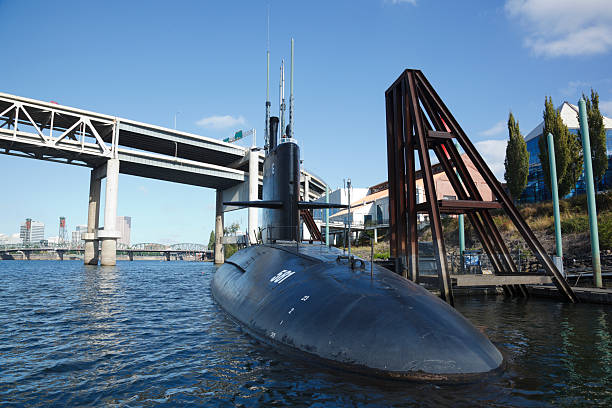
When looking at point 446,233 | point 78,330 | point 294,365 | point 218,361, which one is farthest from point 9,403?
point 446,233

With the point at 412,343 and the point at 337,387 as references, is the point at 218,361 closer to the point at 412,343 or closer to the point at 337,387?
the point at 337,387

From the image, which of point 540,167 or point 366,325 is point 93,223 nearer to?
point 366,325

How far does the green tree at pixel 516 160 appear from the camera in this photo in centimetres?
4206

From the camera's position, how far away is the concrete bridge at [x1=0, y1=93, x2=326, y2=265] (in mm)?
40250

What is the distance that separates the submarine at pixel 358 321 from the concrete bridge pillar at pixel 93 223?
132 feet

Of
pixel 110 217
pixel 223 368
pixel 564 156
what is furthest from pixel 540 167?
pixel 223 368

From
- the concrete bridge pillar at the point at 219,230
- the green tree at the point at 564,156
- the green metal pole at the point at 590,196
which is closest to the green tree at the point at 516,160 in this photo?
the green tree at the point at 564,156

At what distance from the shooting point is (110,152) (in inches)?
1695

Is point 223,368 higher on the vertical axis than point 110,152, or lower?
lower

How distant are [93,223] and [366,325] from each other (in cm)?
4674

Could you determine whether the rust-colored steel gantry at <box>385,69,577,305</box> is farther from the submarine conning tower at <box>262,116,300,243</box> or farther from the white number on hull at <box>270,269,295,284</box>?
the white number on hull at <box>270,269,295,284</box>

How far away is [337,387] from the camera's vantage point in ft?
16.9

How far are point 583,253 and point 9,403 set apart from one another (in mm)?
32163

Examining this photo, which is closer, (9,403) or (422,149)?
(9,403)
